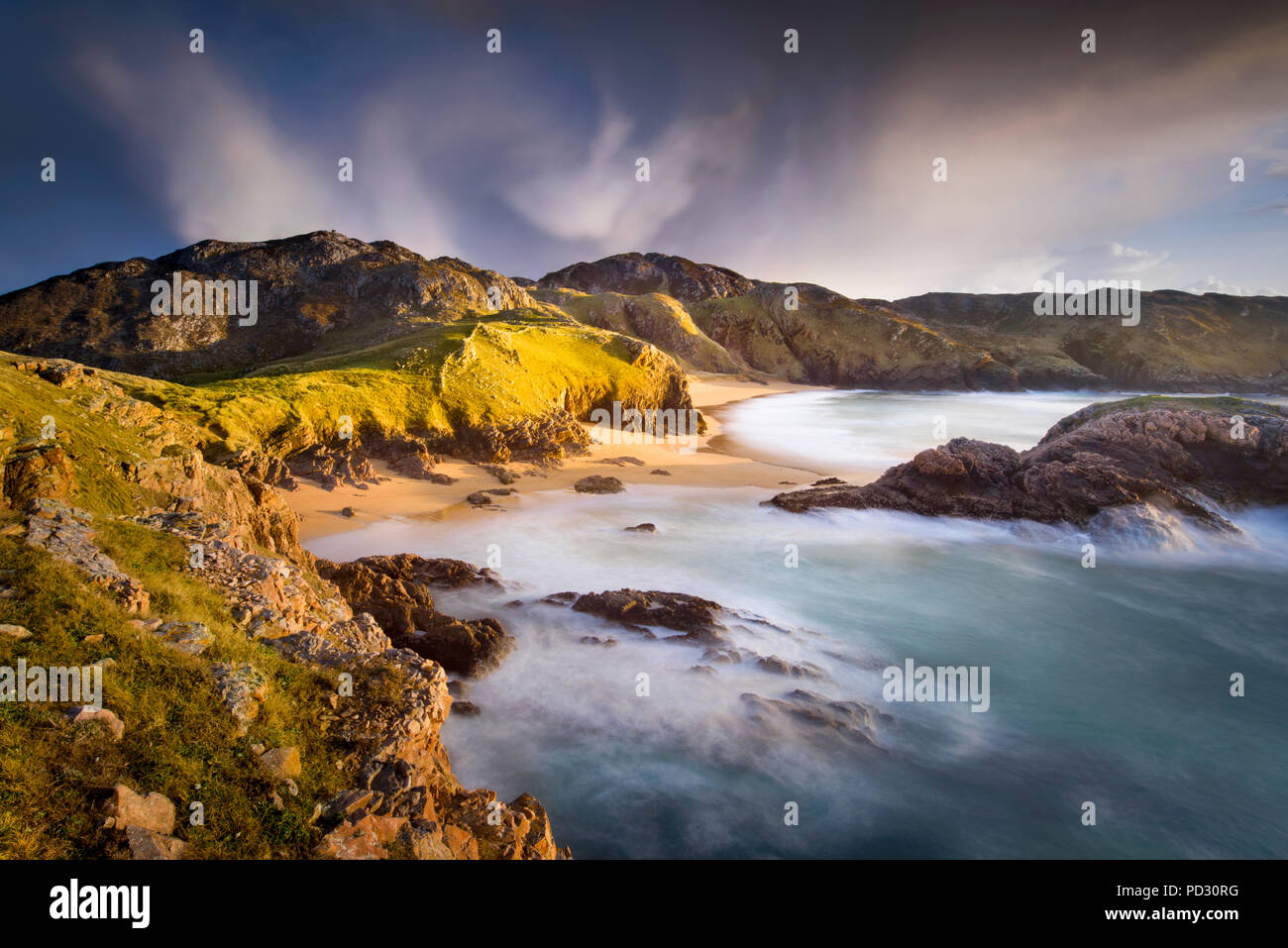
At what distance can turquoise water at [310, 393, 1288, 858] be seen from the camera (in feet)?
29.5

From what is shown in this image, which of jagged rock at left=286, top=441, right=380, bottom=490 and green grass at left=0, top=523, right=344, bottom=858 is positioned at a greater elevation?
jagged rock at left=286, top=441, right=380, bottom=490

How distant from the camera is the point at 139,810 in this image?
159 inches

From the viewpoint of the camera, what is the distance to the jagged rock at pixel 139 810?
12.9 feet

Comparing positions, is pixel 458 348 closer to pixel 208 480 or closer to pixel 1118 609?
pixel 208 480

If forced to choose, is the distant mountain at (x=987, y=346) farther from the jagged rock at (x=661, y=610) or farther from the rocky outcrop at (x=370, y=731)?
the rocky outcrop at (x=370, y=731)

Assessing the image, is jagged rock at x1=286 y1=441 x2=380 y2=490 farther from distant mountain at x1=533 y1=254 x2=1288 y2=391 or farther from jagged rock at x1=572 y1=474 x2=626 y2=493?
distant mountain at x1=533 y1=254 x2=1288 y2=391

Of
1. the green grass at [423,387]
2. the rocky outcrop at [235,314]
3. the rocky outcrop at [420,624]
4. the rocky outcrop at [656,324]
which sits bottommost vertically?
the rocky outcrop at [420,624]

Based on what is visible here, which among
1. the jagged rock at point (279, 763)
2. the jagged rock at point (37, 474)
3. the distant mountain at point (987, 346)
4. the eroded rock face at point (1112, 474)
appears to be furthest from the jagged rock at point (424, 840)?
the distant mountain at point (987, 346)

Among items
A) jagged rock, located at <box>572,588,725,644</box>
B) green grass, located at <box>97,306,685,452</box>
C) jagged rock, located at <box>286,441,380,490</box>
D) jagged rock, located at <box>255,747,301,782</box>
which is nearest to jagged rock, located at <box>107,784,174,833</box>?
jagged rock, located at <box>255,747,301,782</box>

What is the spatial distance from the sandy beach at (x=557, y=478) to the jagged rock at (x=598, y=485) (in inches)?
30.1

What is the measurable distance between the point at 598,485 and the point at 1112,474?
21534 mm

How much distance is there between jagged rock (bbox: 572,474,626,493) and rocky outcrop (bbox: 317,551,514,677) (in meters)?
12.3
